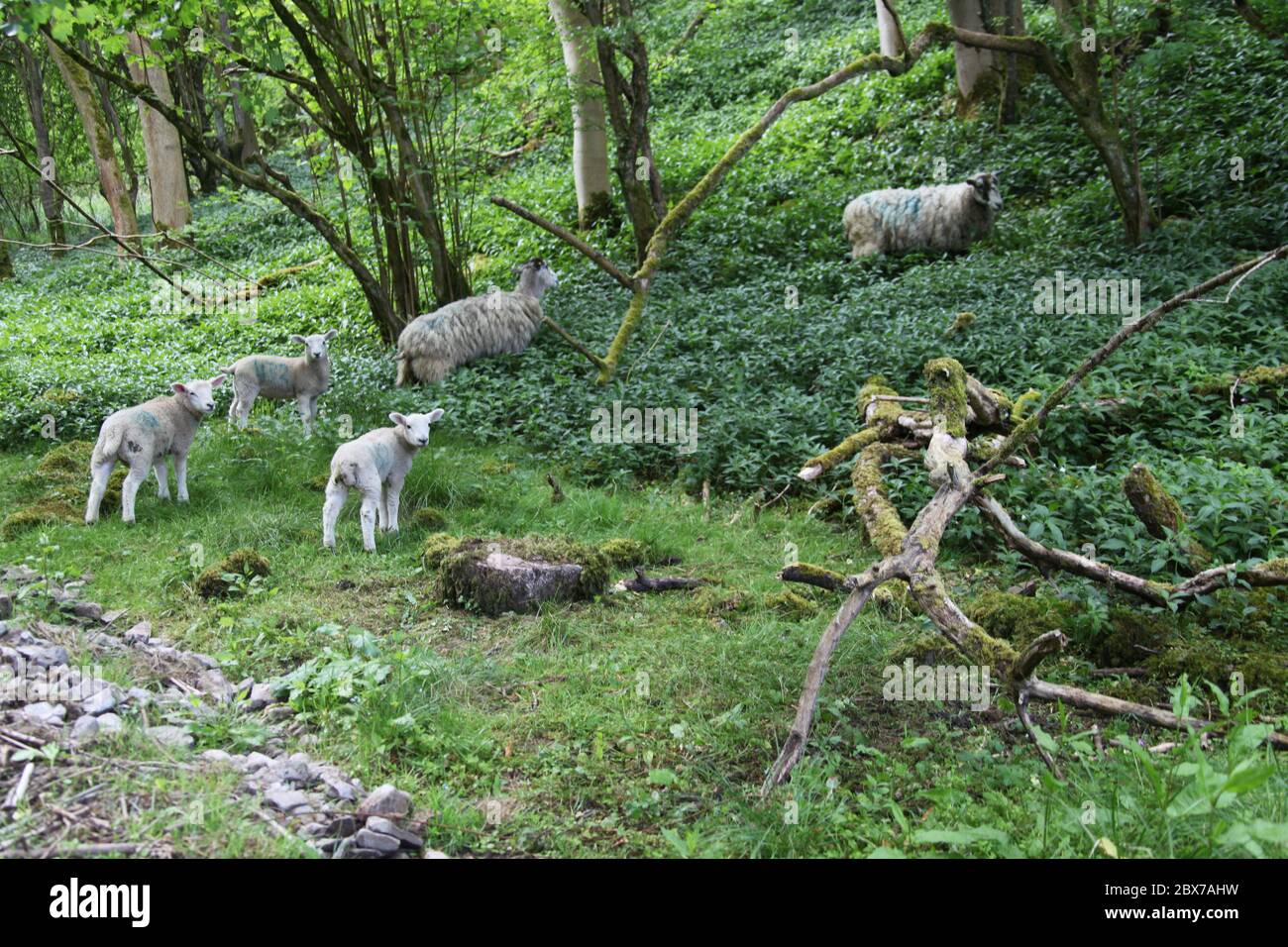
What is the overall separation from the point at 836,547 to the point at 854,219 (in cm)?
728

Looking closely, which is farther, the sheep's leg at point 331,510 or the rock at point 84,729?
the sheep's leg at point 331,510

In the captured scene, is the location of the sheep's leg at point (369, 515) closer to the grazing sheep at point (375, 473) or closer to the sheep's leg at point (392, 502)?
the grazing sheep at point (375, 473)

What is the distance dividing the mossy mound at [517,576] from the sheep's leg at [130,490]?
8.90 ft

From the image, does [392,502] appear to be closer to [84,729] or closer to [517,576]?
[517,576]

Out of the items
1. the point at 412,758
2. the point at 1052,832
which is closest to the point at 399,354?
the point at 412,758

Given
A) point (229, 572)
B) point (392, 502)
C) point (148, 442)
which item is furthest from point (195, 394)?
point (229, 572)

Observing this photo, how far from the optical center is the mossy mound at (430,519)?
295 inches

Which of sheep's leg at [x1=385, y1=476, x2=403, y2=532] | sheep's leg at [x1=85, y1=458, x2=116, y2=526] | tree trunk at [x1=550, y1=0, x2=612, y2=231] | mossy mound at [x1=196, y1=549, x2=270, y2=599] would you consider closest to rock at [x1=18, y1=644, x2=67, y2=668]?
mossy mound at [x1=196, y1=549, x2=270, y2=599]

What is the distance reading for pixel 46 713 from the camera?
12.4 feet

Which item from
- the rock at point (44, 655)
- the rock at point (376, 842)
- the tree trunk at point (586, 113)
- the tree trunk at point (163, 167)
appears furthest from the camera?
the tree trunk at point (163, 167)

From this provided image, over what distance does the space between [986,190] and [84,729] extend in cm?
1148

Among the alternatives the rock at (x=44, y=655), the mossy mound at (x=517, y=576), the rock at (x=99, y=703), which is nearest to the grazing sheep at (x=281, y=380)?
the mossy mound at (x=517, y=576)

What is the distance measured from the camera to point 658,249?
34.7ft

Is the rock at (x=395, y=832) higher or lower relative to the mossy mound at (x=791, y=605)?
lower
